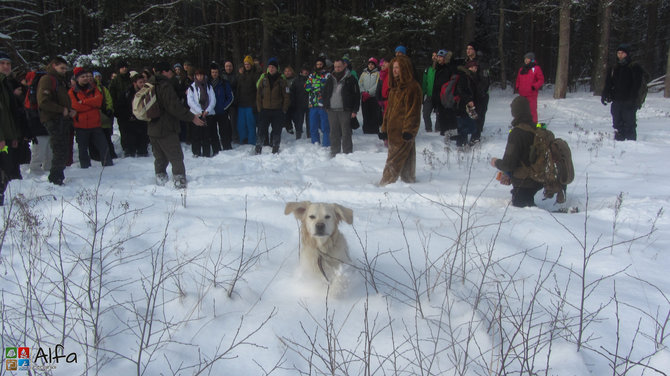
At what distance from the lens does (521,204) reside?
5.48 m

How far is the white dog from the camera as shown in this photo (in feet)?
11.0

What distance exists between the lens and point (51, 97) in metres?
6.38

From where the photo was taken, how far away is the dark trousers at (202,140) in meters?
9.25

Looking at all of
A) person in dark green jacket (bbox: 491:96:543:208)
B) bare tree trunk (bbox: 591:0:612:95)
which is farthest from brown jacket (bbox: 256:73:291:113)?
bare tree trunk (bbox: 591:0:612:95)

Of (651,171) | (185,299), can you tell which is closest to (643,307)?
(185,299)

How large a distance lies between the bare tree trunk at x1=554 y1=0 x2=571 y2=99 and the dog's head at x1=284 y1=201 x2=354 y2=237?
17.2m

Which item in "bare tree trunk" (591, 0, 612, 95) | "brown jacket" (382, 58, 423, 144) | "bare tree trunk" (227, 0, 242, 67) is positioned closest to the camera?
"brown jacket" (382, 58, 423, 144)

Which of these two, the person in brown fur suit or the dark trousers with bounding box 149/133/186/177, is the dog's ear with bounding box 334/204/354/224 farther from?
the dark trousers with bounding box 149/133/186/177

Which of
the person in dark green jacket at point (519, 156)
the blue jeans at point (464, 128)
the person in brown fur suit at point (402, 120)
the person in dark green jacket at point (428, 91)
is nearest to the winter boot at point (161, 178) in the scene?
the person in brown fur suit at point (402, 120)

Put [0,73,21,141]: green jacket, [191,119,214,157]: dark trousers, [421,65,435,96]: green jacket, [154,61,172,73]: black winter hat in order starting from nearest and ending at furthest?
[0,73,21,141]: green jacket
[154,61,172,73]: black winter hat
[191,119,214,157]: dark trousers
[421,65,435,96]: green jacket

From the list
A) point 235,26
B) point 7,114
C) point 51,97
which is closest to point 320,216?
point 7,114

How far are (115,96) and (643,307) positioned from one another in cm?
1046

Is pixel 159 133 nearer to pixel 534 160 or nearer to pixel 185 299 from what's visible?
pixel 185 299

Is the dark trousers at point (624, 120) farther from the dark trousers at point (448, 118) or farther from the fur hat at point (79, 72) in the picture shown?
the fur hat at point (79, 72)
